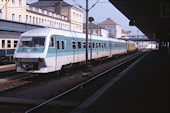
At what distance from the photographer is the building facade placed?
137 ft

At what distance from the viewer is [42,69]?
513 inches

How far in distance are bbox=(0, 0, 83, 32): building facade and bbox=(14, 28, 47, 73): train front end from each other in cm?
1652

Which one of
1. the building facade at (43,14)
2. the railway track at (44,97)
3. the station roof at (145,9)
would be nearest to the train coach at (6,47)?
the building facade at (43,14)

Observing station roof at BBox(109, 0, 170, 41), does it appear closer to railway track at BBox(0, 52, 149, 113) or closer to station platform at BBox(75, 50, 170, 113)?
station platform at BBox(75, 50, 170, 113)

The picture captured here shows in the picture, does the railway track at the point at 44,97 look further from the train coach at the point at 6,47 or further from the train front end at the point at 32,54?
the train coach at the point at 6,47

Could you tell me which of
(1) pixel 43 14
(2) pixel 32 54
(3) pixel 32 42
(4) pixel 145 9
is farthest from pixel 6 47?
(1) pixel 43 14

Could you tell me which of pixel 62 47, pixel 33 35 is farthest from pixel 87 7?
pixel 33 35

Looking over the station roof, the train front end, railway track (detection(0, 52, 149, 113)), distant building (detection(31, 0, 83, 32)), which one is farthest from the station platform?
distant building (detection(31, 0, 83, 32))

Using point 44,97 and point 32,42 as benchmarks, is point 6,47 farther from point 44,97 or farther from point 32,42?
point 44,97

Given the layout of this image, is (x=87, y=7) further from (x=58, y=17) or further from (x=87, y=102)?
(x=58, y=17)

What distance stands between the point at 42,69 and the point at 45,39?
1811 millimetres

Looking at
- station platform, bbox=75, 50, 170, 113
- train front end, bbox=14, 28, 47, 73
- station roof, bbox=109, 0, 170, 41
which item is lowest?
station platform, bbox=75, 50, 170, 113

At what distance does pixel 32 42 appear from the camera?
45.4 ft

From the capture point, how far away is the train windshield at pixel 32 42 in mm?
13594
